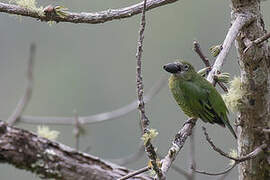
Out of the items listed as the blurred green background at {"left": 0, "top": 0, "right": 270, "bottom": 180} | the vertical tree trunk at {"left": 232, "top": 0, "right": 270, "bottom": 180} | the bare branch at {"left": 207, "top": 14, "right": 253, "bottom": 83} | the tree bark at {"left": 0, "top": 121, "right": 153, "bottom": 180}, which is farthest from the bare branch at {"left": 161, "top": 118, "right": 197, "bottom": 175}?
the blurred green background at {"left": 0, "top": 0, "right": 270, "bottom": 180}

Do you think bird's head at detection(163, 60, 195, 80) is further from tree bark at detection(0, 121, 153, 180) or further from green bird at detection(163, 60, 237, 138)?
tree bark at detection(0, 121, 153, 180)

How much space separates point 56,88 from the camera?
60.2 feet

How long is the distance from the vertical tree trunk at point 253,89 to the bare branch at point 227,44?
76 millimetres

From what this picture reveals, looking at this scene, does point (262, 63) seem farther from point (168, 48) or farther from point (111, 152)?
point (168, 48)

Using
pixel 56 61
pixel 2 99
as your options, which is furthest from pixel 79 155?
pixel 56 61

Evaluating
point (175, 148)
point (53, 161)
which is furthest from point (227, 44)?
point (53, 161)

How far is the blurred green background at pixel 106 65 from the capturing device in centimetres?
1462

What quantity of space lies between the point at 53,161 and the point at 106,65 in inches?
607

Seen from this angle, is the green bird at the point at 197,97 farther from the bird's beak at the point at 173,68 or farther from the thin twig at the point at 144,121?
the thin twig at the point at 144,121

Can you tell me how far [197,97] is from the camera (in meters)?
3.20

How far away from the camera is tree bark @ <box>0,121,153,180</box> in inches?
131

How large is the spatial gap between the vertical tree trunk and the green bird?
0.10 m

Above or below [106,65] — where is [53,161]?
below

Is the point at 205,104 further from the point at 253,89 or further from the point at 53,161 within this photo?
the point at 53,161
